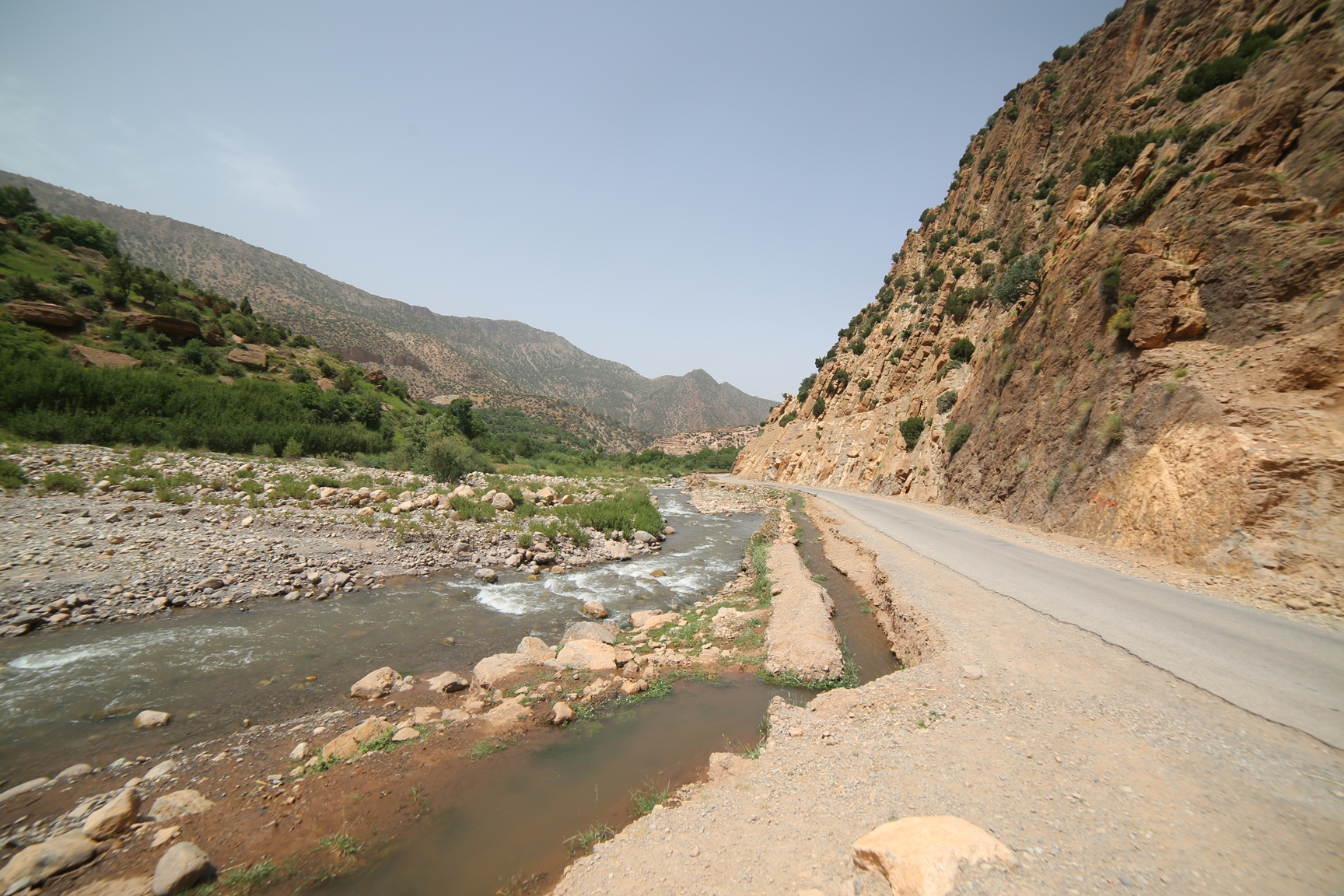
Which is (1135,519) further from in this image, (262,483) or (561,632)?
(262,483)

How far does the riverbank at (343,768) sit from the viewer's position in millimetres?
3877

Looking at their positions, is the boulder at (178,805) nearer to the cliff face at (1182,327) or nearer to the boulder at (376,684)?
the boulder at (376,684)

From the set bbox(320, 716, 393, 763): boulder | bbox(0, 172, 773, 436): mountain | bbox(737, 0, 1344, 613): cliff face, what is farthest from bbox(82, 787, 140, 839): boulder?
bbox(0, 172, 773, 436): mountain

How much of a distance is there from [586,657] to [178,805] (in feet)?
14.8

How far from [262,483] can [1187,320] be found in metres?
27.4

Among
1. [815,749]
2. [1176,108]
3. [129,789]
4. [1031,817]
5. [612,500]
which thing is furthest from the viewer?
[612,500]

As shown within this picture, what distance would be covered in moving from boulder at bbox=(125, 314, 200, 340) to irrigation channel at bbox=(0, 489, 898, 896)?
3048 centimetres

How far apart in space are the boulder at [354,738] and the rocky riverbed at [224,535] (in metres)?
5.91

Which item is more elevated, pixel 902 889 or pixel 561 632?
pixel 902 889

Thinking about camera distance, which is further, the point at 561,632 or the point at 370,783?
the point at 561,632

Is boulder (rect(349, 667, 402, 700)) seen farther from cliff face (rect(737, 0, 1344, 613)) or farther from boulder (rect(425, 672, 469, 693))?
cliff face (rect(737, 0, 1344, 613))

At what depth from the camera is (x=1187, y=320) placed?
496 inches

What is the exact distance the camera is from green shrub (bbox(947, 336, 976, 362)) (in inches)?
1179

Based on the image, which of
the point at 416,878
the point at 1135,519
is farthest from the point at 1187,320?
the point at 416,878
